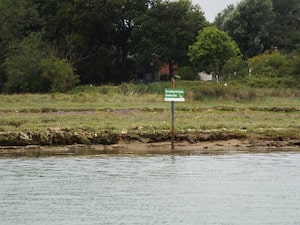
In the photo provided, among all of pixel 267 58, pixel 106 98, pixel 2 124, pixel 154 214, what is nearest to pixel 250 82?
pixel 267 58

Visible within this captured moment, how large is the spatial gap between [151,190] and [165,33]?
60.3 metres

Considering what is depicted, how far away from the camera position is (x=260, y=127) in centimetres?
3725

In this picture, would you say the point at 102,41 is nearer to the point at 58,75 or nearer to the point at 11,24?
the point at 11,24

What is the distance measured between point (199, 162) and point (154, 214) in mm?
10294

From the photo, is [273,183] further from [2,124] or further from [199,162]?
[2,124]

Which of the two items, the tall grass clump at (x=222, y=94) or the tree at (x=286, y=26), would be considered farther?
the tree at (x=286, y=26)

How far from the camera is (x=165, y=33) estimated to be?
82.3 meters

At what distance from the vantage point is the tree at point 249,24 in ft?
315

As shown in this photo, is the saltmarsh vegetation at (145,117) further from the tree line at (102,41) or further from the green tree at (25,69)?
the tree line at (102,41)

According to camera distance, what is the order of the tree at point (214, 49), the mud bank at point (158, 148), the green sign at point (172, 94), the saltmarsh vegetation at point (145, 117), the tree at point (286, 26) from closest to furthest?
the mud bank at point (158, 148)
the green sign at point (172, 94)
the saltmarsh vegetation at point (145, 117)
the tree at point (214, 49)
the tree at point (286, 26)

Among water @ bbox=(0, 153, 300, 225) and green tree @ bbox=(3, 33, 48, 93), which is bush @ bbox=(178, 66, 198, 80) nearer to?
green tree @ bbox=(3, 33, 48, 93)

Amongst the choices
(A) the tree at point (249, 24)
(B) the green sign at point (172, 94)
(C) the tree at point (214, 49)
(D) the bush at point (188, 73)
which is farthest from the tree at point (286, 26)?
(B) the green sign at point (172, 94)

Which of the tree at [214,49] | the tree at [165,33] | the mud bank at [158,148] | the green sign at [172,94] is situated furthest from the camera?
the tree at [165,33]

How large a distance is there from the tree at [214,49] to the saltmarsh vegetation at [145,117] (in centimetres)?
1738
